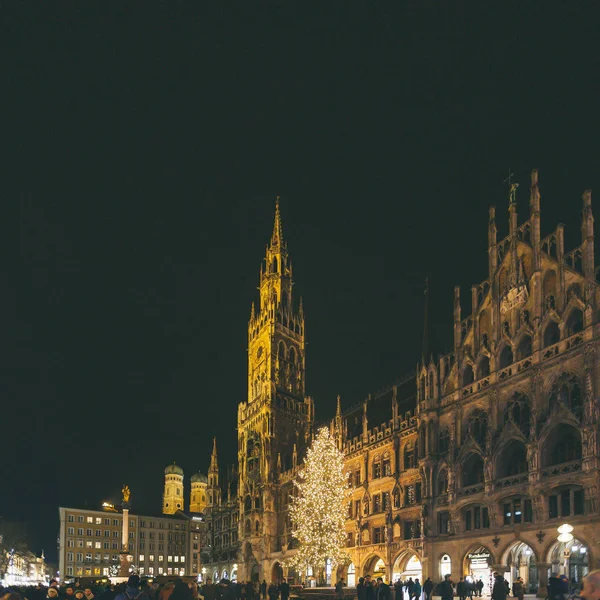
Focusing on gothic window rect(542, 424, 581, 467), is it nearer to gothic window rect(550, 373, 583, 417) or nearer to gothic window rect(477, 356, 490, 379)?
gothic window rect(550, 373, 583, 417)

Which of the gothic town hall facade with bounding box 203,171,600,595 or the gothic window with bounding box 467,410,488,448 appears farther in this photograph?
the gothic window with bounding box 467,410,488,448

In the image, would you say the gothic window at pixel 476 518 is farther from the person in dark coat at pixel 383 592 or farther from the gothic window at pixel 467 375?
the person in dark coat at pixel 383 592

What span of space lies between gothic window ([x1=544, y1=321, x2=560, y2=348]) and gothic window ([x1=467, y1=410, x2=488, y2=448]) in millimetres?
7531

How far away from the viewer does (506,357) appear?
55.4 m

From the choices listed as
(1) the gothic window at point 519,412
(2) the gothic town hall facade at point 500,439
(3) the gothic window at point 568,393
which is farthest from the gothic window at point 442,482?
(3) the gothic window at point 568,393

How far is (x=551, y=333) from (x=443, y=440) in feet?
43.9

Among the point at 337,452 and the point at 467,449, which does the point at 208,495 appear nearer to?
the point at 337,452

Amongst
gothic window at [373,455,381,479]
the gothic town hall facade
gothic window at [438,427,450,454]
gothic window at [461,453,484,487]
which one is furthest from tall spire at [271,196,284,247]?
gothic window at [461,453,484,487]

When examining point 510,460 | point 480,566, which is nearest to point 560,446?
point 510,460

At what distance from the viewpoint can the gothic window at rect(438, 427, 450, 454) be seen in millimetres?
60344

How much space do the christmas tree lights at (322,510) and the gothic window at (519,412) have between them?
2071 cm

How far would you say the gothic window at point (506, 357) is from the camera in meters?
55.1

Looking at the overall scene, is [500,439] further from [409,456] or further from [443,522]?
[409,456]

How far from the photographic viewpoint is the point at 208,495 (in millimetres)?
124688
